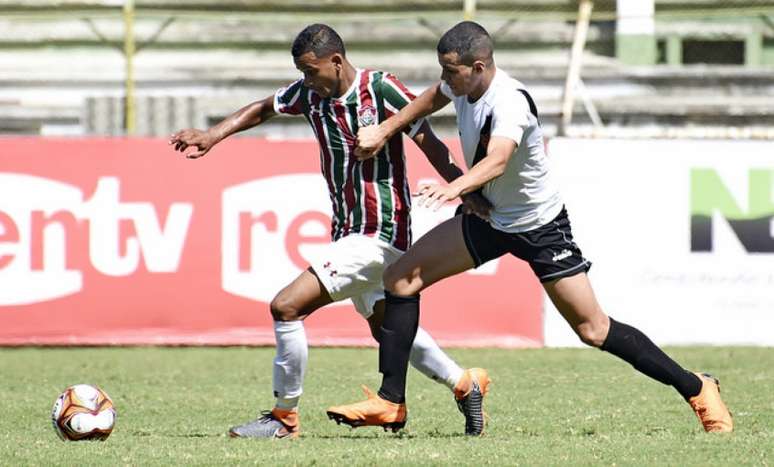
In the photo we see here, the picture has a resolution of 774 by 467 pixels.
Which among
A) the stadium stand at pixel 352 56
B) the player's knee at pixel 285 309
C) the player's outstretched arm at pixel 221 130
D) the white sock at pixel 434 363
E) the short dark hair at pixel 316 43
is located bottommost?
the white sock at pixel 434 363

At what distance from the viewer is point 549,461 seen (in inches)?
257

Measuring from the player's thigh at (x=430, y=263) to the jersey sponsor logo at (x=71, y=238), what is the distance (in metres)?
6.60

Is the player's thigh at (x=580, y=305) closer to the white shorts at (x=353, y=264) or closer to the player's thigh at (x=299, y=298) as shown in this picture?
the white shorts at (x=353, y=264)

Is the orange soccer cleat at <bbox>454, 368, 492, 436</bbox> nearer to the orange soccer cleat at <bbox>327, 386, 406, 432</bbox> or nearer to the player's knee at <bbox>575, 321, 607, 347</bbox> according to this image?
the orange soccer cleat at <bbox>327, 386, 406, 432</bbox>

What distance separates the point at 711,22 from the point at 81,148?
8.97 metres

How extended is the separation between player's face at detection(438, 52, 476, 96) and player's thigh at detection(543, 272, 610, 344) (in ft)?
3.53

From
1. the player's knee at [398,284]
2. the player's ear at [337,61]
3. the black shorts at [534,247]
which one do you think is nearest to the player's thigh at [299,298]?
the player's knee at [398,284]

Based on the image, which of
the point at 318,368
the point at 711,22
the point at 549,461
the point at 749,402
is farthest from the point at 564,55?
the point at 549,461

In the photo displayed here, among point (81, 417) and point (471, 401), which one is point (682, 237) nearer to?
point (471, 401)

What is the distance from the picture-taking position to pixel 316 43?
752 cm

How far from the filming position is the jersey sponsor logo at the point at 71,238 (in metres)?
13.7

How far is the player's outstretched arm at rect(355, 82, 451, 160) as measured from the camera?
746 cm

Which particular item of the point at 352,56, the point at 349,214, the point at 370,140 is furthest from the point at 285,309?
the point at 352,56

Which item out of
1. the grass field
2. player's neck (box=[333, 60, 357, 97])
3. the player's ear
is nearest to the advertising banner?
the grass field
